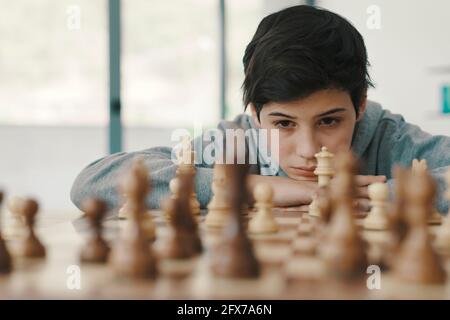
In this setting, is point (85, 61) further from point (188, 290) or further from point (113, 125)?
point (188, 290)

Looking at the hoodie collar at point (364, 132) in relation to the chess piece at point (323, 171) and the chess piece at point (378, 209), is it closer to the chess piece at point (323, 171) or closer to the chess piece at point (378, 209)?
the chess piece at point (323, 171)

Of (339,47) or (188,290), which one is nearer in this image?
(188,290)

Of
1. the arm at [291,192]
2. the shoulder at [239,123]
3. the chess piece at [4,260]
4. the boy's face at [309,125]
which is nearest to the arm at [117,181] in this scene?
the arm at [291,192]

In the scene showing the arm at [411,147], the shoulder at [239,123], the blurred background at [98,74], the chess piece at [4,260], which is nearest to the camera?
the chess piece at [4,260]

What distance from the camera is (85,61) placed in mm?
4512

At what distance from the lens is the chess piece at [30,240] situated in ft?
2.45

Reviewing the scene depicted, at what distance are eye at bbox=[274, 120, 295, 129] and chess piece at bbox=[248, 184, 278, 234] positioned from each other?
0.53 m

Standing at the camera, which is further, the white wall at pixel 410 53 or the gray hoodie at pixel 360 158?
the white wall at pixel 410 53

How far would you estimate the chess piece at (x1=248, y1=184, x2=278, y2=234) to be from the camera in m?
0.93

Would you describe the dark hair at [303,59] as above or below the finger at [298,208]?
above

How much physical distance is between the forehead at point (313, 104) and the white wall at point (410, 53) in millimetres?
A: 2671

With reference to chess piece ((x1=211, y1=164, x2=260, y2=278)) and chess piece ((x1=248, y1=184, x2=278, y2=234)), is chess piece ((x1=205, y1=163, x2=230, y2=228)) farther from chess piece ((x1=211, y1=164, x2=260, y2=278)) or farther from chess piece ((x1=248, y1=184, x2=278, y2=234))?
chess piece ((x1=211, y1=164, x2=260, y2=278))
